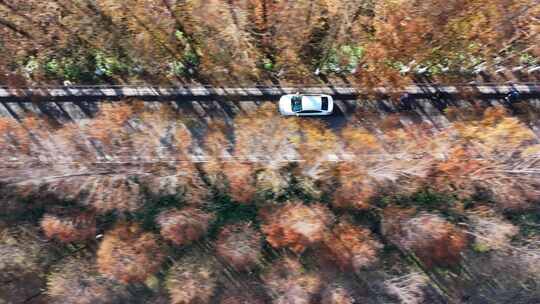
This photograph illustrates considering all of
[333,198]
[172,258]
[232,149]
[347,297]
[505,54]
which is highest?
[505,54]

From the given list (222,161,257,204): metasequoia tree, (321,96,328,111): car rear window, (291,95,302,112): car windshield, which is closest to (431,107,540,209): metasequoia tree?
(321,96,328,111): car rear window

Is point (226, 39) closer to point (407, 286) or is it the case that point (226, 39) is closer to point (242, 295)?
point (242, 295)

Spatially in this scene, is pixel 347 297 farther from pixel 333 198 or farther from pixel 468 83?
pixel 468 83

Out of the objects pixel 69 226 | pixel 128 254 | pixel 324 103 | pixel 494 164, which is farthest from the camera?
pixel 324 103

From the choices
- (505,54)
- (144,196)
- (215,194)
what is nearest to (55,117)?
(144,196)

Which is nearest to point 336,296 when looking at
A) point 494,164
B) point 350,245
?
point 350,245

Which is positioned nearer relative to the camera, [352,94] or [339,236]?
[339,236]

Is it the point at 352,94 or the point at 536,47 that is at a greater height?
the point at 536,47
